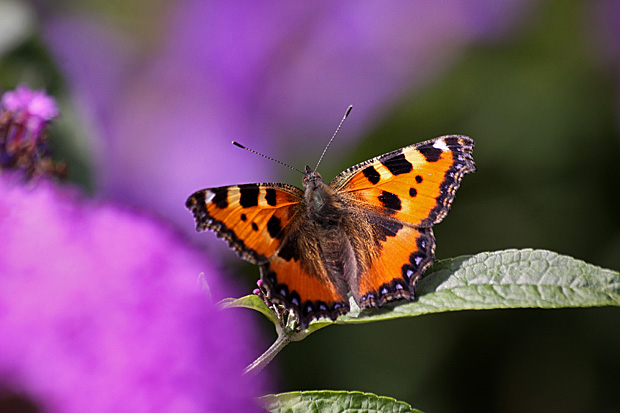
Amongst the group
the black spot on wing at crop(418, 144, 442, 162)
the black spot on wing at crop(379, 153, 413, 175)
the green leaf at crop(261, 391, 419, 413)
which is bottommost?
the green leaf at crop(261, 391, 419, 413)

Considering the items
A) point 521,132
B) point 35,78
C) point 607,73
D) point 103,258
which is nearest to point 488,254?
point 103,258

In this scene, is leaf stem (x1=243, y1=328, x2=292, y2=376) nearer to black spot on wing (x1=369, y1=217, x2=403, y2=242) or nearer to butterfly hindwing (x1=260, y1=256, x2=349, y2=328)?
butterfly hindwing (x1=260, y1=256, x2=349, y2=328)

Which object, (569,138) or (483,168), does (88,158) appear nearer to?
(483,168)

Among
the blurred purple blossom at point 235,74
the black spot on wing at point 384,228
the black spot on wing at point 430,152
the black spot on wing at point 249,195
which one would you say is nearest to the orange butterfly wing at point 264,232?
the black spot on wing at point 249,195

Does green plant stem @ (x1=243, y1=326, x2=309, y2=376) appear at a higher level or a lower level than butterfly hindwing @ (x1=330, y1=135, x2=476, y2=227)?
lower

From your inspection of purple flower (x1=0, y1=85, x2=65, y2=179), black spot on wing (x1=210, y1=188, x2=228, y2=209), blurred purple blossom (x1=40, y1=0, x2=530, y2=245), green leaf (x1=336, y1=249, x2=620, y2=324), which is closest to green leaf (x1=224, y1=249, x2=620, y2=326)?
green leaf (x1=336, y1=249, x2=620, y2=324)
